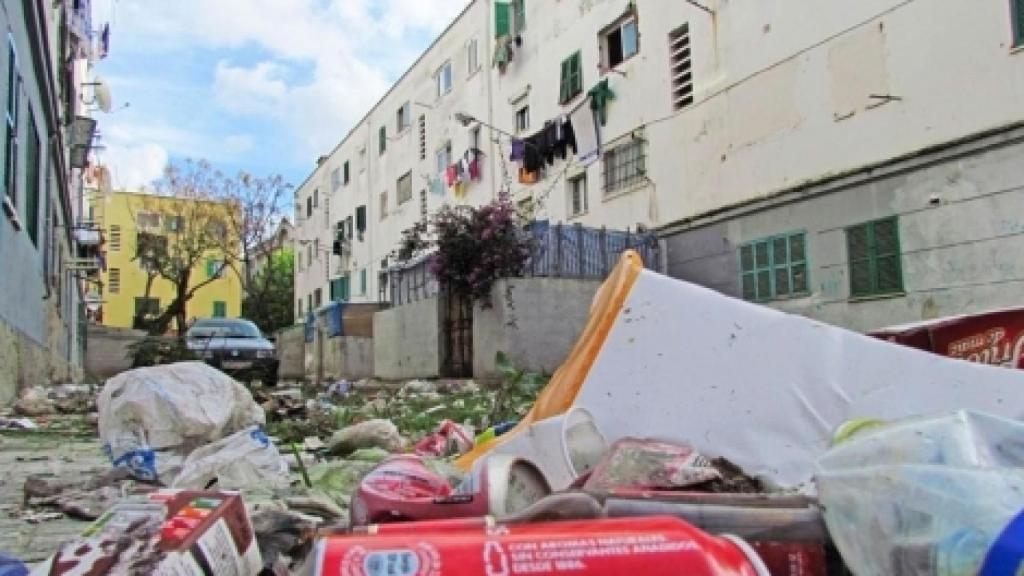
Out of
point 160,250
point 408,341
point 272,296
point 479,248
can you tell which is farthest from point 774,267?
point 272,296

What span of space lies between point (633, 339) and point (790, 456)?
0.51 m

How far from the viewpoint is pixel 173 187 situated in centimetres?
3406

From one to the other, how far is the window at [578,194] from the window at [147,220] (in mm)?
30149

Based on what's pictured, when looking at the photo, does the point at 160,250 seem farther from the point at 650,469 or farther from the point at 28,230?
the point at 650,469

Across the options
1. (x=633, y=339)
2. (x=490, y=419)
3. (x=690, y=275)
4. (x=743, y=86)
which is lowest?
(x=490, y=419)

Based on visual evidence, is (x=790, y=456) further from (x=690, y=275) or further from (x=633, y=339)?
(x=690, y=275)

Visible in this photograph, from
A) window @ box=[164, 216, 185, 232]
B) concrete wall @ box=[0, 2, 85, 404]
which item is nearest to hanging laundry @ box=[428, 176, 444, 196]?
concrete wall @ box=[0, 2, 85, 404]

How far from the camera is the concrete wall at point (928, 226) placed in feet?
27.3

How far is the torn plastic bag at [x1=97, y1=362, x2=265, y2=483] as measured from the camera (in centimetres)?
331

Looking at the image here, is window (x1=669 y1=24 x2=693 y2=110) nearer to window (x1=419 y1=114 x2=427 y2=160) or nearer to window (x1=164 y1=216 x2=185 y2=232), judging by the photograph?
window (x1=419 y1=114 x2=427 y2=160)

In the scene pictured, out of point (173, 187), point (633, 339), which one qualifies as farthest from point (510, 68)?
point (173, 187)

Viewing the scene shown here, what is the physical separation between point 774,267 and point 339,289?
2295 cm

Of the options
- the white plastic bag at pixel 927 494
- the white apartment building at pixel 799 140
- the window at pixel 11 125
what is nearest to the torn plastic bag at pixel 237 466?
the white plastic bag at pixel 927 494

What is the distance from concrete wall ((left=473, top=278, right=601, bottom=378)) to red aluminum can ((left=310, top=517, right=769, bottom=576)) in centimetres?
1067
